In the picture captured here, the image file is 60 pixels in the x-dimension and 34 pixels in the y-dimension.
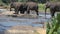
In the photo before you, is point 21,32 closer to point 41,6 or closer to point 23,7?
point 23,7

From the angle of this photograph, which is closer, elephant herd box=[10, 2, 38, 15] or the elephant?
the elephant

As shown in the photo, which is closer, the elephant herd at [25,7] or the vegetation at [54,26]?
the vegetation at [54,26]

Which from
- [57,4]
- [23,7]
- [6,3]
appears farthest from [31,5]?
[6,3]

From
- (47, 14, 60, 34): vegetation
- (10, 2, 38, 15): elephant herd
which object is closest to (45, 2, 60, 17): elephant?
(10, 2, 38, 15): elephant herd

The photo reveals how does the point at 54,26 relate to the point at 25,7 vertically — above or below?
above

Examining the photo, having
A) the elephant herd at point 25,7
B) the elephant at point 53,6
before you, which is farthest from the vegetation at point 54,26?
the elephant herd at point 25,7

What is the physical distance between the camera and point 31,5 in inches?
1241

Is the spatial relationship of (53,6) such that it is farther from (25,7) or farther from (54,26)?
(54,26)

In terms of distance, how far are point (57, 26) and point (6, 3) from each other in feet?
133

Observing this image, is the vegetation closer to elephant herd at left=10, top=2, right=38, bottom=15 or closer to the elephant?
the elephant

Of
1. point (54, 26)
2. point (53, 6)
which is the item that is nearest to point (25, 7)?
point (53, 6)

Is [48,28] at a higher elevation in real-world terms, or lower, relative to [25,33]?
higher

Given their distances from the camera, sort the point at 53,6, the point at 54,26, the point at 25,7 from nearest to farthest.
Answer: the point at 54,26 < the point at 53,6 < the point at 25,7

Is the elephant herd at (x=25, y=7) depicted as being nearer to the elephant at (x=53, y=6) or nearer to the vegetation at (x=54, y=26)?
the elephant at (x=53, y=6)
